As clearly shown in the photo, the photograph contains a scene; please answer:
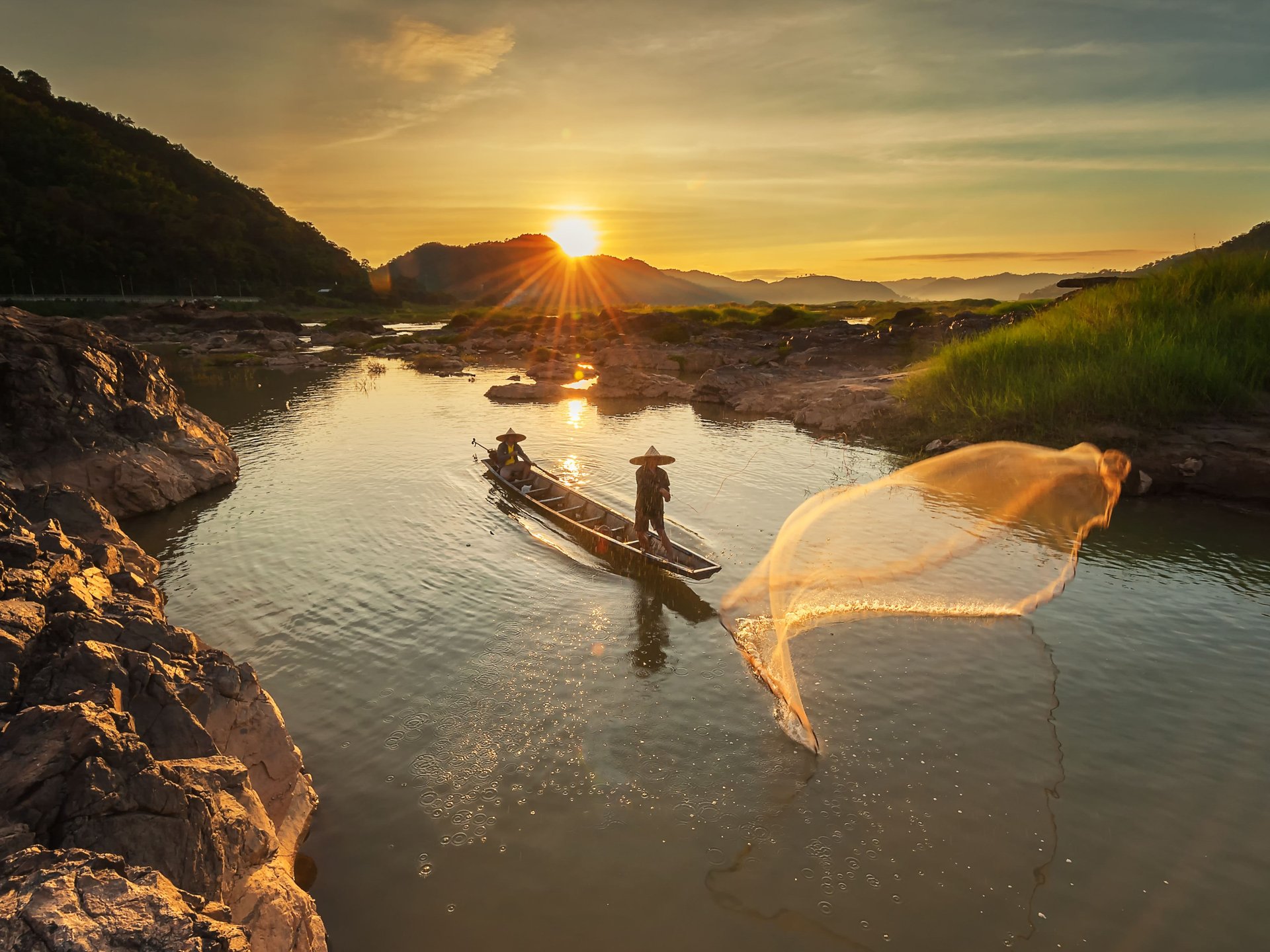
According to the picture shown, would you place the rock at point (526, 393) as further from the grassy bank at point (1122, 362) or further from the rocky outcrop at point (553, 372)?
the grassy bank at point (1122, 362)

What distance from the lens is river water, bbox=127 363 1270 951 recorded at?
689 centimetres

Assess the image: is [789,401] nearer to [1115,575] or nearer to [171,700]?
[1115,575]

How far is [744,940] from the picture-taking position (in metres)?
6.57

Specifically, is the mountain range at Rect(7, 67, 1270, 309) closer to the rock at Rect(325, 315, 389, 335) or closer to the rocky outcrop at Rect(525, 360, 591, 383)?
the rock at Rect(325, 315, 389, 335)

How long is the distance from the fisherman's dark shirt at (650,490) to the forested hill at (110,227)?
358 ft

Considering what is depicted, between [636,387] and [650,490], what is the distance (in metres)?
28.7

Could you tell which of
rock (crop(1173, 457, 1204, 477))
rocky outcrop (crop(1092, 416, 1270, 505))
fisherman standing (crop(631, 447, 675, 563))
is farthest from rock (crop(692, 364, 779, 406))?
fisherman standing (crop(631, 447, 675, 563))

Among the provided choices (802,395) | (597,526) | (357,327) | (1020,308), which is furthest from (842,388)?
(357,327)

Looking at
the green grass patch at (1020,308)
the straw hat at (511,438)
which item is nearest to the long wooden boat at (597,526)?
the straw hat at (511,438)

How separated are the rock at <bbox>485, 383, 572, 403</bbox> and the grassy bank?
21.5 meters

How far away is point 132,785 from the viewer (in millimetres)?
5230

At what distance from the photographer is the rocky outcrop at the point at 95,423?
17.9 meters

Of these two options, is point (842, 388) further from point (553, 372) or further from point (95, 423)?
point (95, 423)

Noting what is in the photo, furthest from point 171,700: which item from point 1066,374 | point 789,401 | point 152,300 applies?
point 152,300
